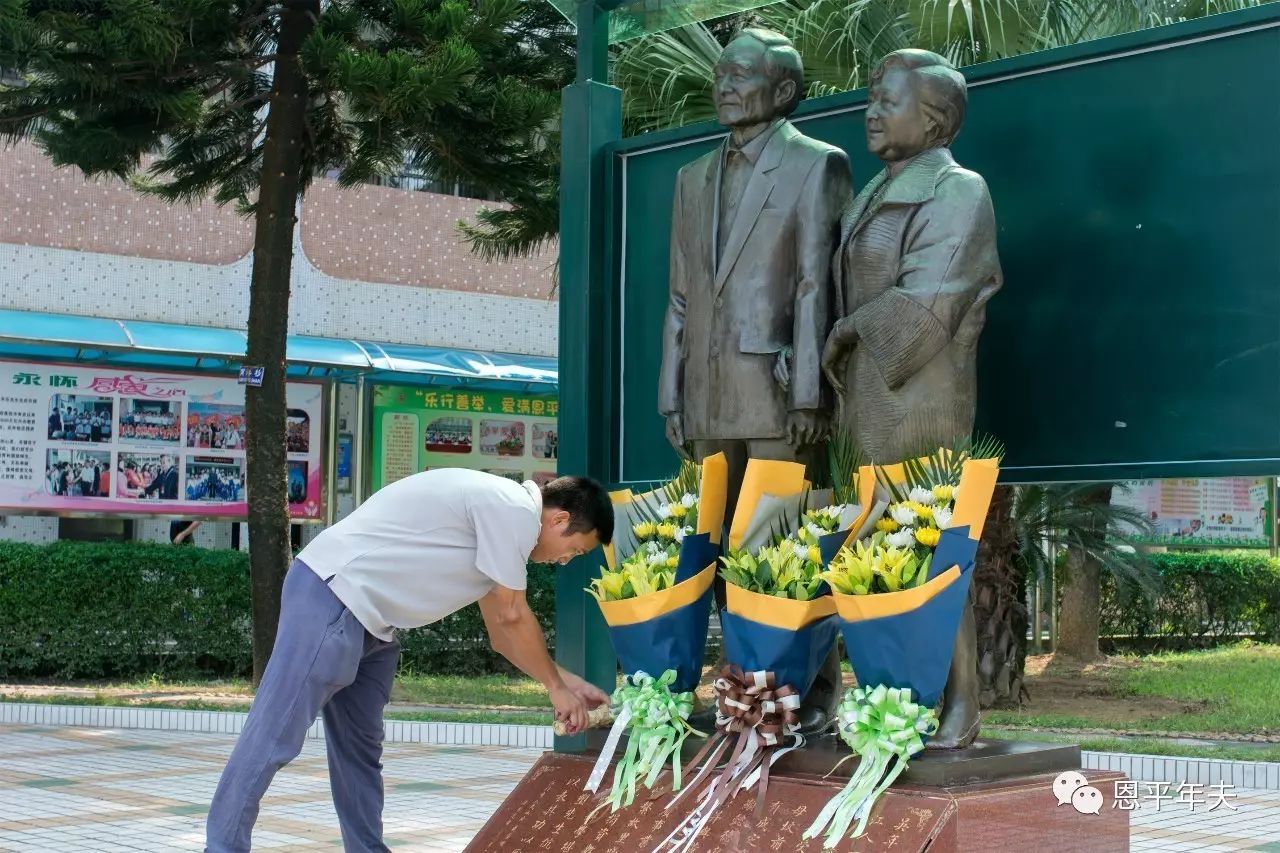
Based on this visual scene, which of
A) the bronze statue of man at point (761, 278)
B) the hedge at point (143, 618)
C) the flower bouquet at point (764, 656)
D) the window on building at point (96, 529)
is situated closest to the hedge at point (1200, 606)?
the hedge at point (143, 618)

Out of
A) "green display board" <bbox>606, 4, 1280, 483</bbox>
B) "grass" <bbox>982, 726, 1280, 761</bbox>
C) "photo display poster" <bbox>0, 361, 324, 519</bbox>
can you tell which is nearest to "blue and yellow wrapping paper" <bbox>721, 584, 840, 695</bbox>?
"green display board" <bbox>606, 4, 1280, 483</bbox>

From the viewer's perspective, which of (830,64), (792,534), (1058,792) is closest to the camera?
(1058,792)

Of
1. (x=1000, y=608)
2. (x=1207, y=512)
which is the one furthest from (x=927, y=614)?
(x=1207, y=512)

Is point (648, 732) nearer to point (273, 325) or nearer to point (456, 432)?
point (273, 325)

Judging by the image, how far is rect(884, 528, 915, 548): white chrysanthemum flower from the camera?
4.07 metres

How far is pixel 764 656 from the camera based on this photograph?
4227mm

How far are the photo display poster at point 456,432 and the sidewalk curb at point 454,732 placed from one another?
17.1ft

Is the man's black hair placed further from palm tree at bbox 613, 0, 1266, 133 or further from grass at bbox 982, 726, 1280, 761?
palm tree at bbox 613, 0, 1266, 133

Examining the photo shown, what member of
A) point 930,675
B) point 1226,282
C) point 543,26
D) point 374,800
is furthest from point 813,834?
point 543,26

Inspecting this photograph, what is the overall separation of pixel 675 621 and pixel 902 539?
774 mm

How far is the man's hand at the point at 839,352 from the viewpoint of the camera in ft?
15.0

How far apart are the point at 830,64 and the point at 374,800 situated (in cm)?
680

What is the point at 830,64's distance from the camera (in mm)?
10156

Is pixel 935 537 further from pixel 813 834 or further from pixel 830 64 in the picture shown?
pixel 830 64
